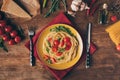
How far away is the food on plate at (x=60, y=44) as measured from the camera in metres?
3.94

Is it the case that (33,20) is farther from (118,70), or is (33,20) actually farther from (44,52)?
(118,70)

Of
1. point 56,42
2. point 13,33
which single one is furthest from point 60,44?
point 13,33

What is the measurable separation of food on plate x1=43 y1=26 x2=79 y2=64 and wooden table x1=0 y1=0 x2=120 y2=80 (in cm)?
8

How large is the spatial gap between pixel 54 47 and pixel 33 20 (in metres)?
0.25

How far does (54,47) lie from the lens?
3938 mm

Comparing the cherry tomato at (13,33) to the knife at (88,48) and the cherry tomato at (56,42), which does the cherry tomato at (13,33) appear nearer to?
the cherry tomato at (56,42)

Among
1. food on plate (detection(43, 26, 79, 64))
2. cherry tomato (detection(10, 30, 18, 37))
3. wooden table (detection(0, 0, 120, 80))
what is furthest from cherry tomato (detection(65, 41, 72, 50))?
cherry tomato (detection(10, 30, 18, 37))

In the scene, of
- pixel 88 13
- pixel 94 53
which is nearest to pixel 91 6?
pixel 88 13

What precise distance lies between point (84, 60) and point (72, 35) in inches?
7.9

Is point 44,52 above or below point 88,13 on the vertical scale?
below

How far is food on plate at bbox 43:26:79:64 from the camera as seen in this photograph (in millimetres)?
3941

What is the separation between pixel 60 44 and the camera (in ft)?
12.9

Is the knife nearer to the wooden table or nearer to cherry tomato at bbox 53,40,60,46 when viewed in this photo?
the wooden table

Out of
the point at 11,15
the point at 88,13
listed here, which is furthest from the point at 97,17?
the point at 11,15
